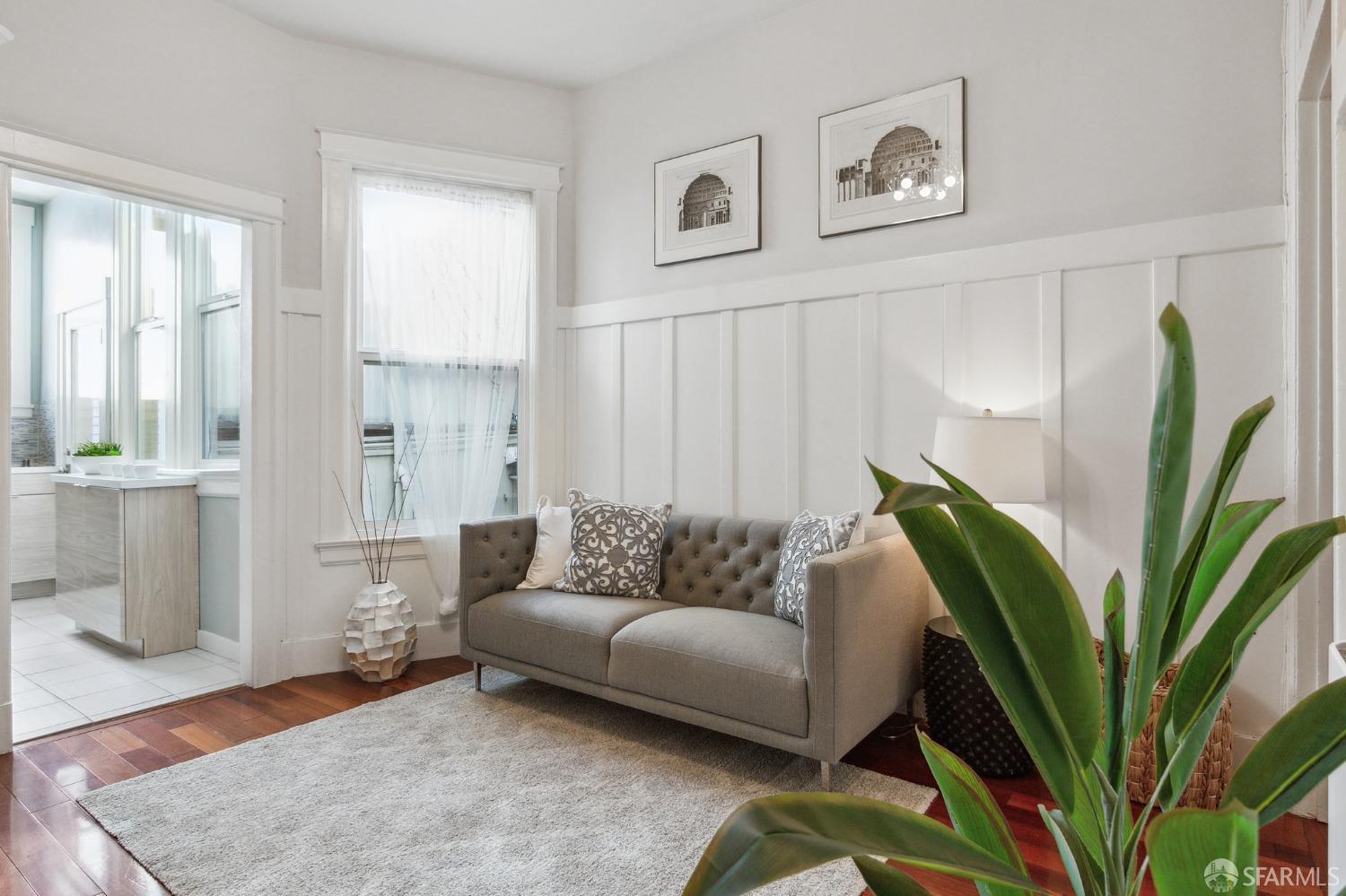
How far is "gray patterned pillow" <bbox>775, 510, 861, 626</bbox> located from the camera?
265cm

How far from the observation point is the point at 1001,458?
93.8 inches

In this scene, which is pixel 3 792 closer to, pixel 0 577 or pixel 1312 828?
pixel 0 577

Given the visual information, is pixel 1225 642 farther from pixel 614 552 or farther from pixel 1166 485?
pixel 614 552

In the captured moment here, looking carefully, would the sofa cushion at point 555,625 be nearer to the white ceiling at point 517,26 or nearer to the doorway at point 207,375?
the doorway at point 207,375

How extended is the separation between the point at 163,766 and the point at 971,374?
321cm

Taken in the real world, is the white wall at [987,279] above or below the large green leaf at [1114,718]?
above

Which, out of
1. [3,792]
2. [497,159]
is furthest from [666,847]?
[497,159]

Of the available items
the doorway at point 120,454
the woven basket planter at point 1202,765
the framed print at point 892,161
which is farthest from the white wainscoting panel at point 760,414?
the doorway at point 120,454

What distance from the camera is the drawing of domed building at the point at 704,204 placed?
348cm

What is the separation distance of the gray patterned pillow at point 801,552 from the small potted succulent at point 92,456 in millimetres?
4706

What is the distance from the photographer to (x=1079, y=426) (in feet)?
8.52

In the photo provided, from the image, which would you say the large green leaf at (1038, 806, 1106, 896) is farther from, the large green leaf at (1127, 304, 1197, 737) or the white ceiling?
the white ceiling

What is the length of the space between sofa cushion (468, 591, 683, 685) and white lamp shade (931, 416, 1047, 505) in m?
1.28

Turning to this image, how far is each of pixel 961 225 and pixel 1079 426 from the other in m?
0.89
